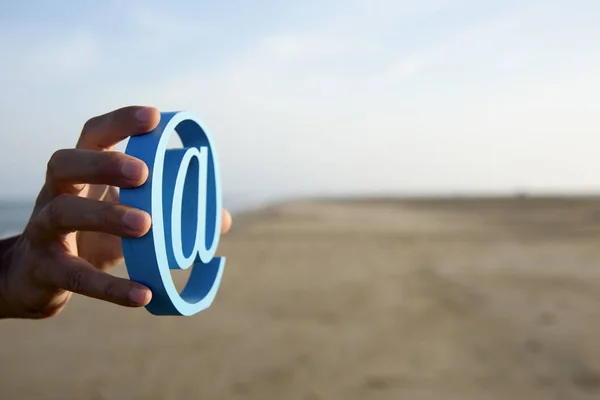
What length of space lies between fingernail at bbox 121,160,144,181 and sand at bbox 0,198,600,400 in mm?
3522

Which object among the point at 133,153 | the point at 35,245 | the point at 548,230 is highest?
the point at 133,153

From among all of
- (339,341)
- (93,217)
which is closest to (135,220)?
(93,217)

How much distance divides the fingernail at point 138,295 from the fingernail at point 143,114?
0.43 m

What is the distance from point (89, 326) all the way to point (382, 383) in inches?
143

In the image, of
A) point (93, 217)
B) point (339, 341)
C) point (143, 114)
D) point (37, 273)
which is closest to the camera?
point (93, 217)

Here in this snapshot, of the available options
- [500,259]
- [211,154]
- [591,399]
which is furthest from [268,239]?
[211,154]

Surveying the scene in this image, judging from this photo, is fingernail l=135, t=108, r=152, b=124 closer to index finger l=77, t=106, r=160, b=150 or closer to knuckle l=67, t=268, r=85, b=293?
index finger l=77, t=106, r=160, b=150

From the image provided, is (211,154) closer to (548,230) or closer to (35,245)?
(35,245)

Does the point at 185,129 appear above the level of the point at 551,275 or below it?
above

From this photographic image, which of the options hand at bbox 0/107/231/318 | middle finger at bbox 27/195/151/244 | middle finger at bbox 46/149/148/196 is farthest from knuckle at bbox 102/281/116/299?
middle finger at bbox 46/149/148/196

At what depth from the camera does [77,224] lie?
1.29 metres

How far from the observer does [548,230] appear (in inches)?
659

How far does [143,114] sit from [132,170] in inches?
7.6

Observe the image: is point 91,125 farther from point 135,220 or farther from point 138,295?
point 138,295
